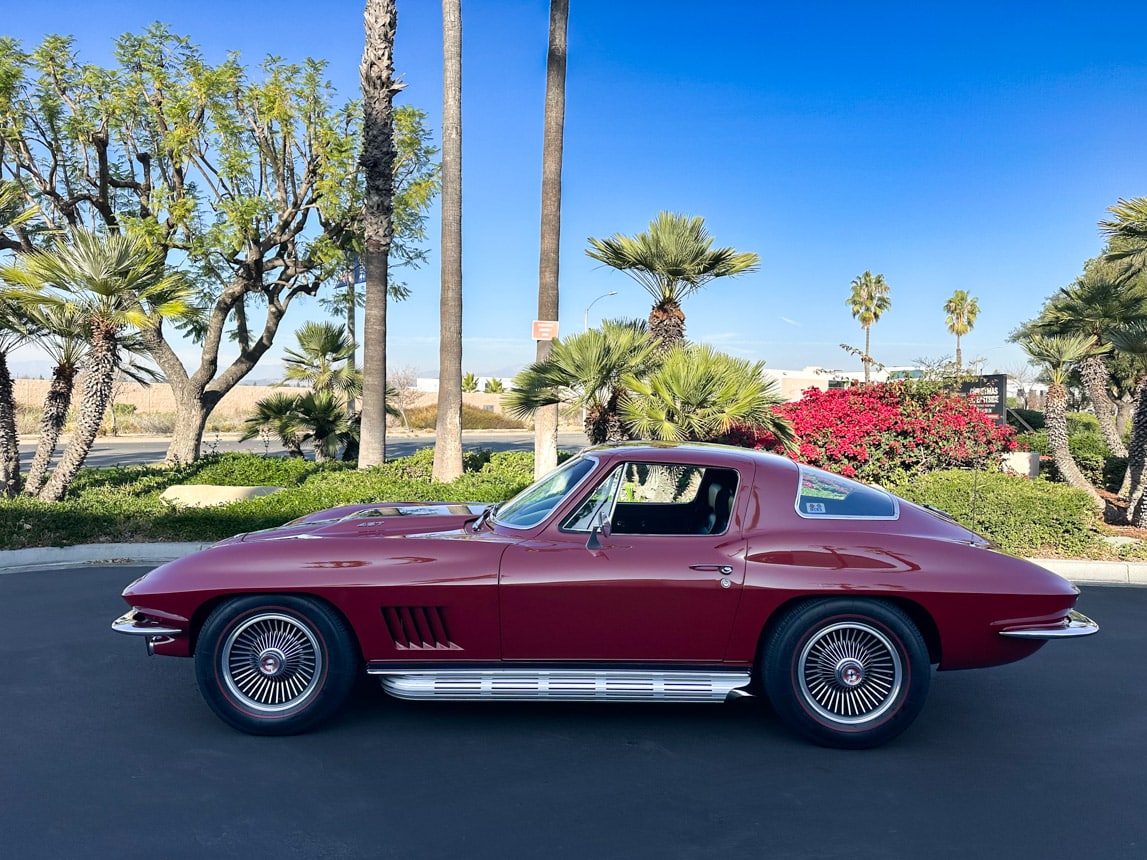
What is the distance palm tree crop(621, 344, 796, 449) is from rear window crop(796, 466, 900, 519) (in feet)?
18.5

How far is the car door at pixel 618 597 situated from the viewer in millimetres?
4312

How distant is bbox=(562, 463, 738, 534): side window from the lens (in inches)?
179

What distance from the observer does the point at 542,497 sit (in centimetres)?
479

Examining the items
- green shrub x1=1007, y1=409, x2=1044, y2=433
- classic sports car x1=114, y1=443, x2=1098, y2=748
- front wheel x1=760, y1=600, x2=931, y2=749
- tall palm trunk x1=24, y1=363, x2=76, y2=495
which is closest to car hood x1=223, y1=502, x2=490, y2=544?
classic sports car x1=114, y1=443, x2=1098, y2=748

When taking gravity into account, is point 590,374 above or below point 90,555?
above

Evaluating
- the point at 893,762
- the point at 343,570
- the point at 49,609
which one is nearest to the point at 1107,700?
the point at 893,762

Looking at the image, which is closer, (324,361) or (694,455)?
(694,455)

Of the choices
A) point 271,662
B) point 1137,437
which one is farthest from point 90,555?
point 1137,437

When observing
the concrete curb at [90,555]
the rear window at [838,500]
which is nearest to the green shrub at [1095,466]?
the rear window at [838,500]

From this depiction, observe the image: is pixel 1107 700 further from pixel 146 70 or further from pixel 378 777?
pixel 146 70

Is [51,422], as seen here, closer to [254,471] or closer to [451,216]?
[254,471]

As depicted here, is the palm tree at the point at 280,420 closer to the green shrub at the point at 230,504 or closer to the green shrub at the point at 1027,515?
the green shrub at the point at 230,504

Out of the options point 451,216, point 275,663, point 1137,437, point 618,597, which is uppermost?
point 451,216

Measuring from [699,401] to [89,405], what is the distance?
8.09 meters
